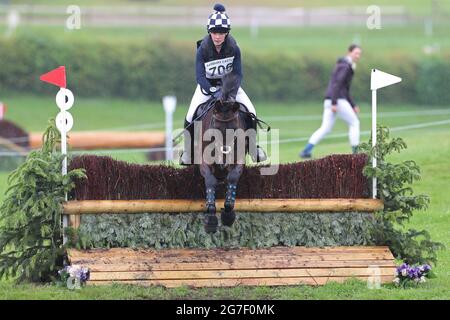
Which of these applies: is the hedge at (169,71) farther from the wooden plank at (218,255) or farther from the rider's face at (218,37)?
the wooden plank at (218,255)

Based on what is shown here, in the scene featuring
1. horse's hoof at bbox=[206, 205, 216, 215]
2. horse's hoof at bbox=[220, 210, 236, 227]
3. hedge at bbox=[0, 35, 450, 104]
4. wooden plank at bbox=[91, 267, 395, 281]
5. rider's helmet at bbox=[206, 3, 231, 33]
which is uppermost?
hedge at bbox=[0, 35, 450, 104]

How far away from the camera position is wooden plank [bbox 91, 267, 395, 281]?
31.1 feet

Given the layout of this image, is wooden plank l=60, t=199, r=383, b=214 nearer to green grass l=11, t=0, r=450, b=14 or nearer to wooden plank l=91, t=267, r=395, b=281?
wooden plank l=91, t=267, r=395, b=281

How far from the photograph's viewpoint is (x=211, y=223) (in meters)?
9.65

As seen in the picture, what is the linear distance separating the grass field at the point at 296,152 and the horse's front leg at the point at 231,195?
68 centimetres

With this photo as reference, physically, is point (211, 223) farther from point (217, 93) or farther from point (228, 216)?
point (217, 93)

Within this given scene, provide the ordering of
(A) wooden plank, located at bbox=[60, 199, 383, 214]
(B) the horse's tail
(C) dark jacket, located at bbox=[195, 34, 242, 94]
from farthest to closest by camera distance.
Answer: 1. (C) dark jacket, located at bbox=[195, 34, 242, 94]
2. (A) wooden plank, located at bbox=[60, 199, 383, 214]
3. (B) the horse's tail

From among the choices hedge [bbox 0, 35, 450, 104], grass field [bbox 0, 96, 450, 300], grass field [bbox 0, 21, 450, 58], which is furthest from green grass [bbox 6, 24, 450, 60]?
grass field [bbox 0, 96, 450, 300]

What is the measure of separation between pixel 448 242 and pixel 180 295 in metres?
4.51

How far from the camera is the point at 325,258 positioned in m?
9.96

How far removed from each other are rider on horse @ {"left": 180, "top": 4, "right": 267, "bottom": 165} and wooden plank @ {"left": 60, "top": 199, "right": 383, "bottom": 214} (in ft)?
1.83

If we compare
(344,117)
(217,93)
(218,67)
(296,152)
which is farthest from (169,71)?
(217,93)
